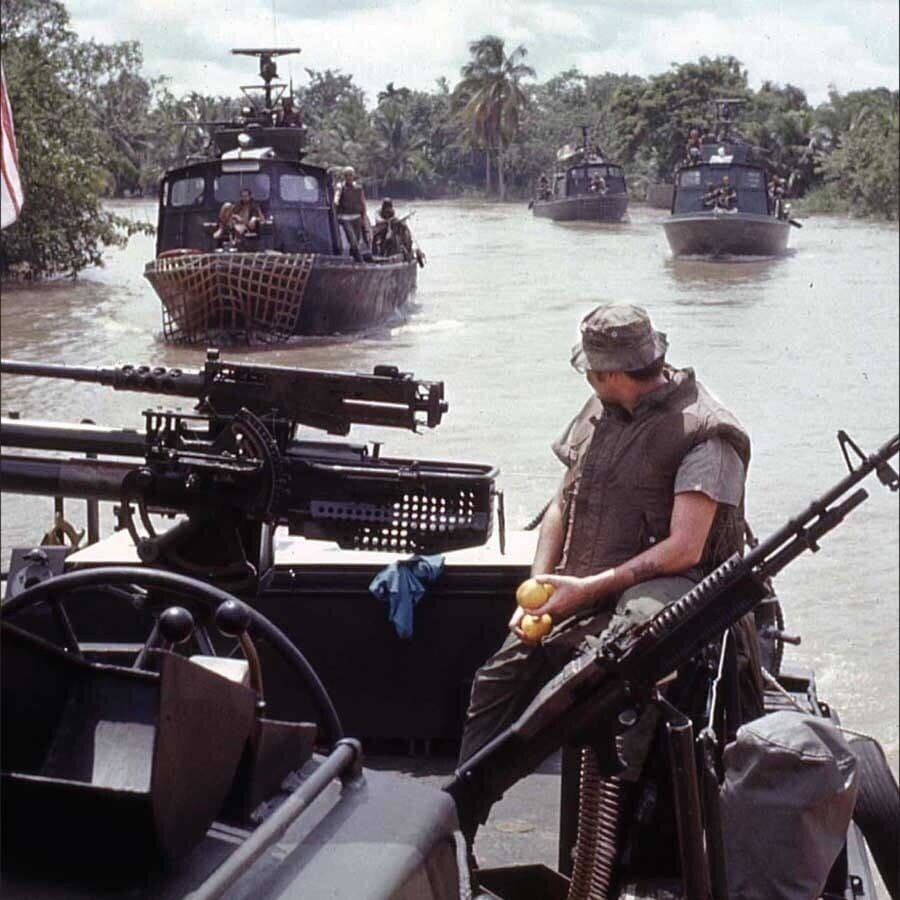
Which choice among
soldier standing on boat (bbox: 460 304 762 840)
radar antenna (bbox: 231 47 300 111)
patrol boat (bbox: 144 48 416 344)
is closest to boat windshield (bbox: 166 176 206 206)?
patrol boat (bbox: 144 48 416 344)

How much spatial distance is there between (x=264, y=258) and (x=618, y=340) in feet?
7.80

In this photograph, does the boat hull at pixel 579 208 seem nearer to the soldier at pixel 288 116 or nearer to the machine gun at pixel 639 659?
the soldier at pixel 288 116

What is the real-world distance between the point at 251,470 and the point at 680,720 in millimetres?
1116

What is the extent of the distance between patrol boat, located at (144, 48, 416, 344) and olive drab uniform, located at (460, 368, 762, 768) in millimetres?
1922

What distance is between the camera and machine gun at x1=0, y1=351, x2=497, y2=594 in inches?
131

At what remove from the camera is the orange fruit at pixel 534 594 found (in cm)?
305

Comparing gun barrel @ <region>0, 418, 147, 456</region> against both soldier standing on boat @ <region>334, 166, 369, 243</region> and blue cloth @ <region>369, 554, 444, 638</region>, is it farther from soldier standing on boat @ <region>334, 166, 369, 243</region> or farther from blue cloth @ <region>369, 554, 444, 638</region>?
soldier standing on boat @ <region>334, 166, 369, 243</region>

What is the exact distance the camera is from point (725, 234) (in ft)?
23.4

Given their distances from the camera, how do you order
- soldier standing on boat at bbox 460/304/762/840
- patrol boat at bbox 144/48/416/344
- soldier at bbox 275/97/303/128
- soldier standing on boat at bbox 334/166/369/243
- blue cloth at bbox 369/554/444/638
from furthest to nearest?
1. soldier standing on boat at bbox 334/166/369/243
2. patrol boat at bbox 144/48/416/344
3. soldier at bbox 275/97/303/128
4. blue cloth at bbox 369/554/444/638
5. soldier standing on boat at bbox 460/304/762/840

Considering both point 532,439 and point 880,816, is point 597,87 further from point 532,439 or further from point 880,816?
point 880,816

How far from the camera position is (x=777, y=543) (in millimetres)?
2617

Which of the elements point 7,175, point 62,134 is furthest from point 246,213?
point 7,175

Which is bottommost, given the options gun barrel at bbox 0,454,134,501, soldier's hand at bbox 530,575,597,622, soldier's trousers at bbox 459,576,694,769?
soldier's trousers at bbox 459,576,694,769

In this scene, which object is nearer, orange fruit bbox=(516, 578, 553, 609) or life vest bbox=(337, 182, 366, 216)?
orange fruit bbox=(516, 578, 553, 609)
